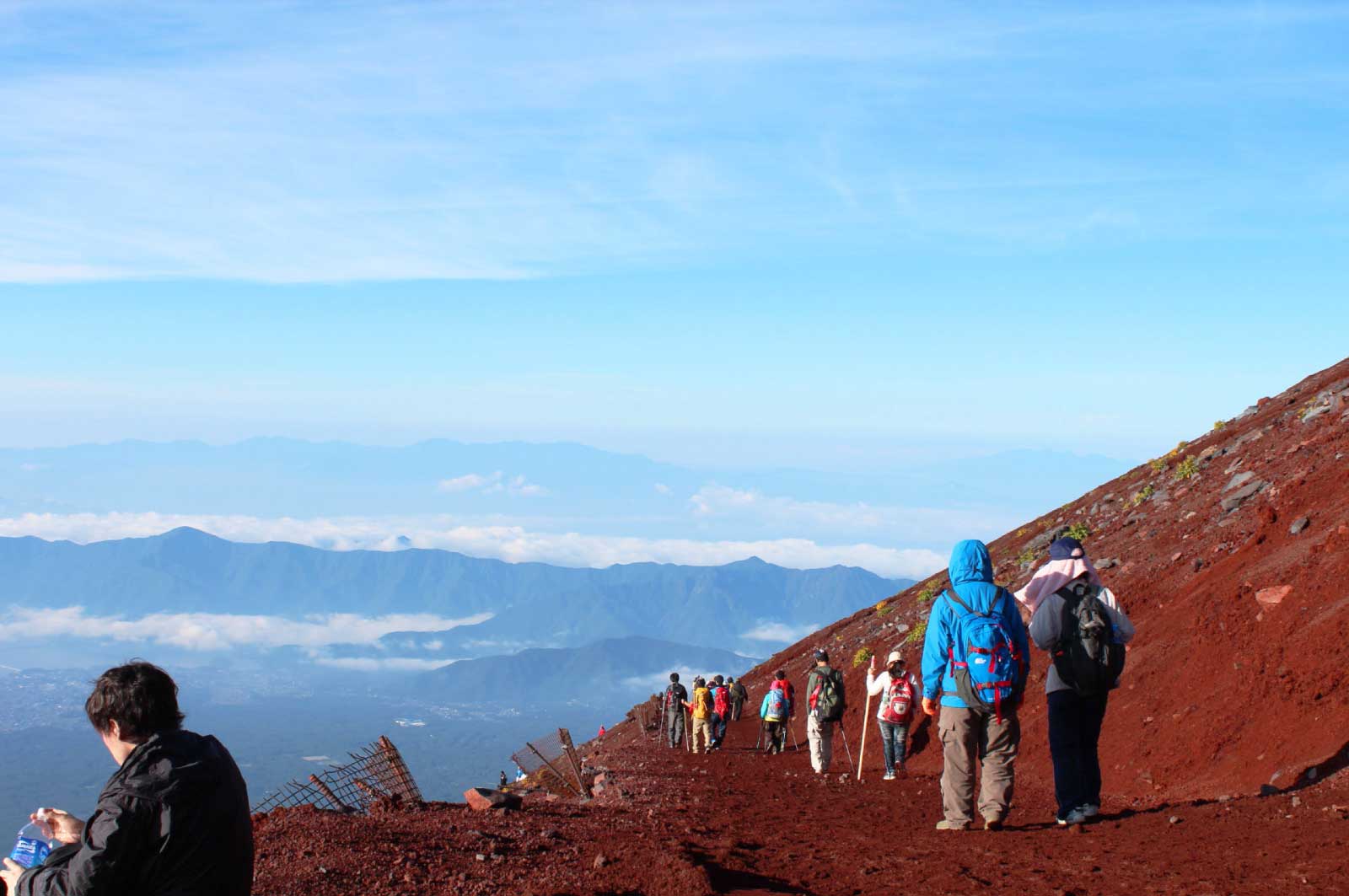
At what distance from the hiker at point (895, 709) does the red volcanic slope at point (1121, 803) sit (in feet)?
1.42

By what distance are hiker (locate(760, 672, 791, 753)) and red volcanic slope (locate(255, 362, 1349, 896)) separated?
0.44 m

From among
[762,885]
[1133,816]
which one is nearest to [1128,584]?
[1133,816]

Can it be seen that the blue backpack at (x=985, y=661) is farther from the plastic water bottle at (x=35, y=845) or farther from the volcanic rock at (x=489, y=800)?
the plastic water bottle at (x=35, y=845)

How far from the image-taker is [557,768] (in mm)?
18969

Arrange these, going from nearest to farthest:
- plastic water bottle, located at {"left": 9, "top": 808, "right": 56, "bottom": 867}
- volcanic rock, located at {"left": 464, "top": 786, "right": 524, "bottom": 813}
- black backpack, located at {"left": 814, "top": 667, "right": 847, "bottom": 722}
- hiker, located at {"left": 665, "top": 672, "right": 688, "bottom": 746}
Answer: plastic water bottle, located at {"left": 9, "top": 808, "right": 56, "bottom": 867}
volcanic rock, located at {"left": 464, "top": 786, "right": 524, "bottom": 813}
black backpack, located at {"left": 814, "top": 667, "right": 847, "bottom": 722}
hiker, located at {"left": 665, "top": 672, "right": 688, "bottom": 746}

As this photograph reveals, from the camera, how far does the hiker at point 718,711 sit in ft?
68.6

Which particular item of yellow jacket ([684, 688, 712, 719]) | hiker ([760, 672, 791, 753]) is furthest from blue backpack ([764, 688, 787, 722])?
yellow jacket ([684, 688, 712, 719])

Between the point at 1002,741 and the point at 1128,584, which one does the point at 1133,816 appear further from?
the point at 1128,584

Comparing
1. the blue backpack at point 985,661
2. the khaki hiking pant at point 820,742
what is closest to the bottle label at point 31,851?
the blue backpack at point 985,661

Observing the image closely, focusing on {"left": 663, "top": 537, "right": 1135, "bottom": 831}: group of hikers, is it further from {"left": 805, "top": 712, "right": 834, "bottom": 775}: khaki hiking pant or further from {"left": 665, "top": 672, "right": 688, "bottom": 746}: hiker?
{"left": 665, "top": 672, "right": 688, "bottom": 746}: hiker

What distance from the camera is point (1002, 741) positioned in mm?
8117

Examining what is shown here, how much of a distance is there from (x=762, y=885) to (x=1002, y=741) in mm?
2352

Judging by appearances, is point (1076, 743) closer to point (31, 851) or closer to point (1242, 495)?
point (31, 851)

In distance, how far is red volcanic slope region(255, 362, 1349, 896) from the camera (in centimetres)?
672
